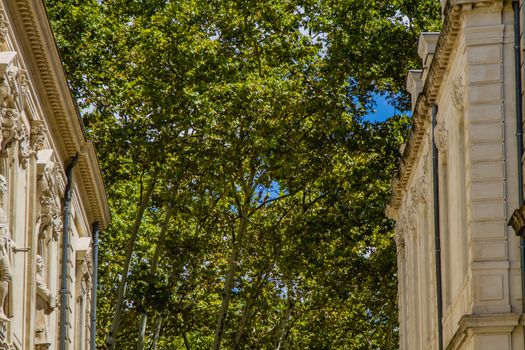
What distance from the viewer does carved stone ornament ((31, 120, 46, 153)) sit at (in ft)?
105

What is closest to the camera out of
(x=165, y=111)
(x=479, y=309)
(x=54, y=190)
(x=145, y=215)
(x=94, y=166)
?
(x=479, y=309)

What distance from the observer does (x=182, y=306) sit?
2190 inches

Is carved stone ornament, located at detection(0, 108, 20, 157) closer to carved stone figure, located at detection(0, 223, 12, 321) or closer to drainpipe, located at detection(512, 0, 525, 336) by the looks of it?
carved stone figure, located at detection(0, 223, 12, 321)

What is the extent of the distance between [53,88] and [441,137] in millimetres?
8234

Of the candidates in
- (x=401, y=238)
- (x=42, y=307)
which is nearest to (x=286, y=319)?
(x=401, y=238)

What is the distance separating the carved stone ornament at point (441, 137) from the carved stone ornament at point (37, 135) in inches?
330

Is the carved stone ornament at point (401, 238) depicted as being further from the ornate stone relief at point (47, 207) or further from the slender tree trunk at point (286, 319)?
the ornate stone relief at point (47, 207)

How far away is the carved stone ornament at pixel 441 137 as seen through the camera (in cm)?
3462

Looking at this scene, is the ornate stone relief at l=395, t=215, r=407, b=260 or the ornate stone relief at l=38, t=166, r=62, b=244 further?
the ornate stone relief at l=395, t=215, r=407, b=260

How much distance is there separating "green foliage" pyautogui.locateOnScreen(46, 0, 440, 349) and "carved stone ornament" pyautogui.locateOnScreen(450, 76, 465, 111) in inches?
737

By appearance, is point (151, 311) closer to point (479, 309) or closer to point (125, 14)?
point (125, 14)

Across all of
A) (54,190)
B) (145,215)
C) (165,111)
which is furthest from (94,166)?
(145,215)

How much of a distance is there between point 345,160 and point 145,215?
1053 centimetres

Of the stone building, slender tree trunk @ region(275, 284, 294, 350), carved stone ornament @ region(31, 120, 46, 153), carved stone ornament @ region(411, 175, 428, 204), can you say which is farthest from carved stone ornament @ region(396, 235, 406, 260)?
carved stone ornament @ region(31, 120, 46, 153)
